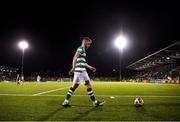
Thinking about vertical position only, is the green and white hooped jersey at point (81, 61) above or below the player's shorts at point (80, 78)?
above

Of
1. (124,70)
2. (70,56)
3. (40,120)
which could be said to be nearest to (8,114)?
(40,120)

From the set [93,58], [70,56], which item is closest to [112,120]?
[70,56]

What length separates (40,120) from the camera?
5.13 metres

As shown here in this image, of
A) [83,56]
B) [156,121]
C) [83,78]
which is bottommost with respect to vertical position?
[156,121]

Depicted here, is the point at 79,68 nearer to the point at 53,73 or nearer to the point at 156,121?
the point at 156,121

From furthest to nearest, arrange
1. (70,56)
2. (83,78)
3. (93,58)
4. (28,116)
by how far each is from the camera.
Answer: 1. (93,58)
2. (70,56)
3. (83,78)
4. (28,116)

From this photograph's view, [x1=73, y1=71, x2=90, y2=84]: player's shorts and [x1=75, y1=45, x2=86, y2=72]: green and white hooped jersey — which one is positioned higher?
[x1=75, y1=45, x2=86, y2=72]: green and white hooped jersey

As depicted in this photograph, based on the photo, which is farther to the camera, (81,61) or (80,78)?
(81,61)

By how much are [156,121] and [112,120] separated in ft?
3.03

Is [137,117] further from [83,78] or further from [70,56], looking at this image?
[70,56]

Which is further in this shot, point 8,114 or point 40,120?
point 8,114

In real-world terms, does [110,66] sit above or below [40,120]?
above

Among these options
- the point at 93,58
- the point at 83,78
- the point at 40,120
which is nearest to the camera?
the point at 40,120

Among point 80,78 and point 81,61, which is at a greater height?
point 81,61
